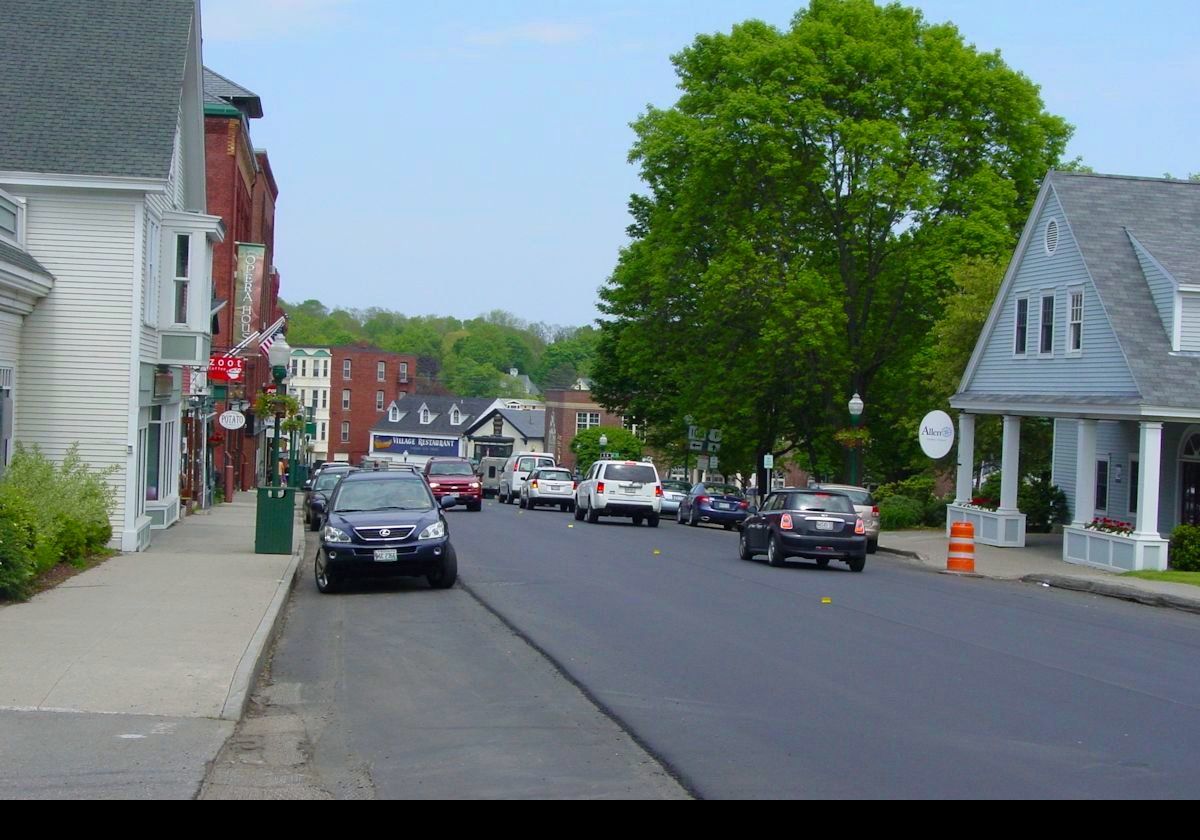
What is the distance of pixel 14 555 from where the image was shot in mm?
15492

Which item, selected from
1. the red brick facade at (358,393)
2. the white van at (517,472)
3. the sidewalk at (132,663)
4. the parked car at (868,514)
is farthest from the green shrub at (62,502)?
the red brick facade at (358,393)

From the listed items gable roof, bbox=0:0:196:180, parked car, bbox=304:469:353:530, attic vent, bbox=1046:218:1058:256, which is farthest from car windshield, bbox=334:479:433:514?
attic vent, bbox=1046:218:1058:256

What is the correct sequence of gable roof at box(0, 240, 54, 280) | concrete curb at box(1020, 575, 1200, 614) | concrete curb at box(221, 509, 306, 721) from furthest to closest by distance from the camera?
1. concrete curb at box(1020, 575, 1200, 614)
2. gable roof at box(0, 240, 54, 280)
3. concrete curb at box(221, 509, 306, 721)

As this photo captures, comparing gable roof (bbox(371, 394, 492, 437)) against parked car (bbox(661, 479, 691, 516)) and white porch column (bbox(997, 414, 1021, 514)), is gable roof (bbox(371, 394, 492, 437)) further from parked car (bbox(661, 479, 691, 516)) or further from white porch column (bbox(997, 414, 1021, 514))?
white porch column (bbox(997, 414, 1021, 514))

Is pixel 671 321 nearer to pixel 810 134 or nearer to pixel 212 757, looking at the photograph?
pixel 810 134

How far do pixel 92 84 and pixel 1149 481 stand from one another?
20.9 m

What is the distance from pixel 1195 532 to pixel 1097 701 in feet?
56.7

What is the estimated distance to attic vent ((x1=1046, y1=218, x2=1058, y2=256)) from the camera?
108 ft

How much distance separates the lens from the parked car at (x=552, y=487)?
50.9m

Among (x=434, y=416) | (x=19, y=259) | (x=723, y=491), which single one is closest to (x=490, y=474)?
(x=723, y=491)

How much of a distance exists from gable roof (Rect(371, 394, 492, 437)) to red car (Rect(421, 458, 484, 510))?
78032 millimetres

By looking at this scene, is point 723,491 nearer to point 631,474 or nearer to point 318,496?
point 631,474

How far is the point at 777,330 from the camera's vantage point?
43.5 metres
